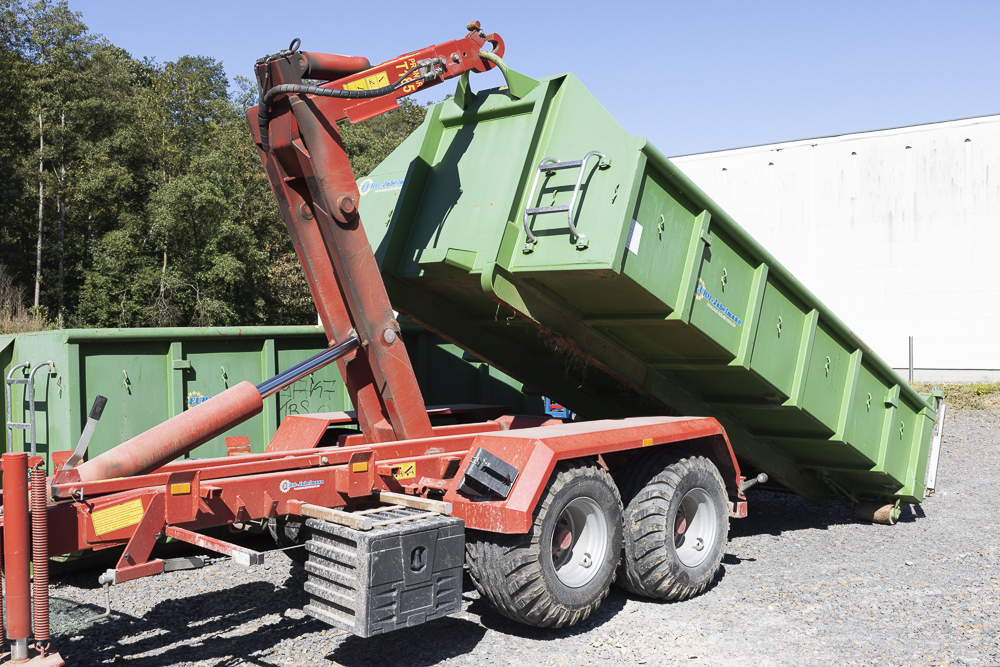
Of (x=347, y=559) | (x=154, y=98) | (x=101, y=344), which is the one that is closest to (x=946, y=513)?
(x=347, y=559)

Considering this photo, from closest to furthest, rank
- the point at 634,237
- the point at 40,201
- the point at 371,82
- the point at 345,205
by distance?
the point at 345,205 → the point at 371,82 → the point at 634,237 → the point at 40,201

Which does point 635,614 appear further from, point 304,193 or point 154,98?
point 154,98

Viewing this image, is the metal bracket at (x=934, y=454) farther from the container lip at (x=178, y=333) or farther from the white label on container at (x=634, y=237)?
the container lip at (x=178, y=333)

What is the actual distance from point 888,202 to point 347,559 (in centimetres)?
2377

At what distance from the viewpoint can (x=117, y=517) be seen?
12.9 feet

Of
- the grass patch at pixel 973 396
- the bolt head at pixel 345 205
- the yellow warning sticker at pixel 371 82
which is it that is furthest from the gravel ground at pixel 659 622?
the grass patch at pixel 973 396

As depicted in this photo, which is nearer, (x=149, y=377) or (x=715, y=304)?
(x=715, y=304)

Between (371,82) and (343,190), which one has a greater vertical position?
(371,82)

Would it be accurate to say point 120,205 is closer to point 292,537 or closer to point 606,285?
point 292,537

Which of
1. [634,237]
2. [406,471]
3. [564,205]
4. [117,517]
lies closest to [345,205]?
[564,205]

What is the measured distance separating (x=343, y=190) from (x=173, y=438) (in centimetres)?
173

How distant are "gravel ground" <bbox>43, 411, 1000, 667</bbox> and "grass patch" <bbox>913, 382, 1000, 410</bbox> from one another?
1369 centimetres

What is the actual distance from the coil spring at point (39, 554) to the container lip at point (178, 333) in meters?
2.60

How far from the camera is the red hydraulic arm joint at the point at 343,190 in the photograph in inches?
188
